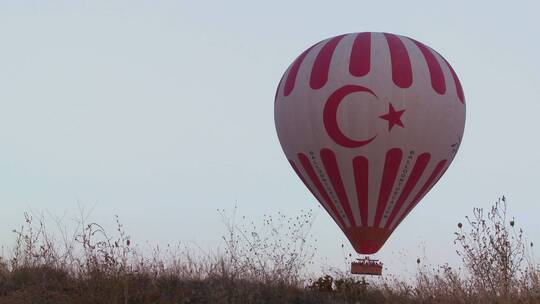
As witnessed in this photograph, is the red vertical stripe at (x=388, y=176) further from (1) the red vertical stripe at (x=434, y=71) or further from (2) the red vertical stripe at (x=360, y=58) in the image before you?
(2) the red vertical stripe at (x=360, y=58)

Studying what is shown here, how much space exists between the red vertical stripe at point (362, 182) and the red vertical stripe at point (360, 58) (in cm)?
166

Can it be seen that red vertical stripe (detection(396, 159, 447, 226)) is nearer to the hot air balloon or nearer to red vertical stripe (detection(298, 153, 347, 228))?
the hot air balloon

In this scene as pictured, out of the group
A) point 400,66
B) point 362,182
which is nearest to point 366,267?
point 362,182

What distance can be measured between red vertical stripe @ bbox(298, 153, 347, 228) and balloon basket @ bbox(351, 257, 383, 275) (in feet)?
4.03

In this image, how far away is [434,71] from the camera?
15.0 meters

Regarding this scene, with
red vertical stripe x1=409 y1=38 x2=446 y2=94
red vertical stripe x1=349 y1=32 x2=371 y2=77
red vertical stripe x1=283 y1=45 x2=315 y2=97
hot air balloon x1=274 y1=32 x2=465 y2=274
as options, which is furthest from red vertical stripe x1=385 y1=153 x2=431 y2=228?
red vertical stripe x1=283 y1=45 x2=315 y2=97

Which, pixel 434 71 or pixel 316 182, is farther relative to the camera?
pixel 316 182

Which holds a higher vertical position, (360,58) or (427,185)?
(360,58)

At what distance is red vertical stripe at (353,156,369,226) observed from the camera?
1469 centimetres

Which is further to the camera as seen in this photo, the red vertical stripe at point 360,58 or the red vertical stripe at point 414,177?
the red vertical stripe at point 414,177

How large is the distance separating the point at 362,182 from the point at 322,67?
92.9 inches

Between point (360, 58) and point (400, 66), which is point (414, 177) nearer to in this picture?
point (400, 66)

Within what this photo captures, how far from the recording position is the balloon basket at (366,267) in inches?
556

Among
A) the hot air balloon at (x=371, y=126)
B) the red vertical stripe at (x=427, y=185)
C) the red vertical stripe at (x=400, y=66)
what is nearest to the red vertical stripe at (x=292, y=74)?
the hot air balloon at (x=371, y=126)
